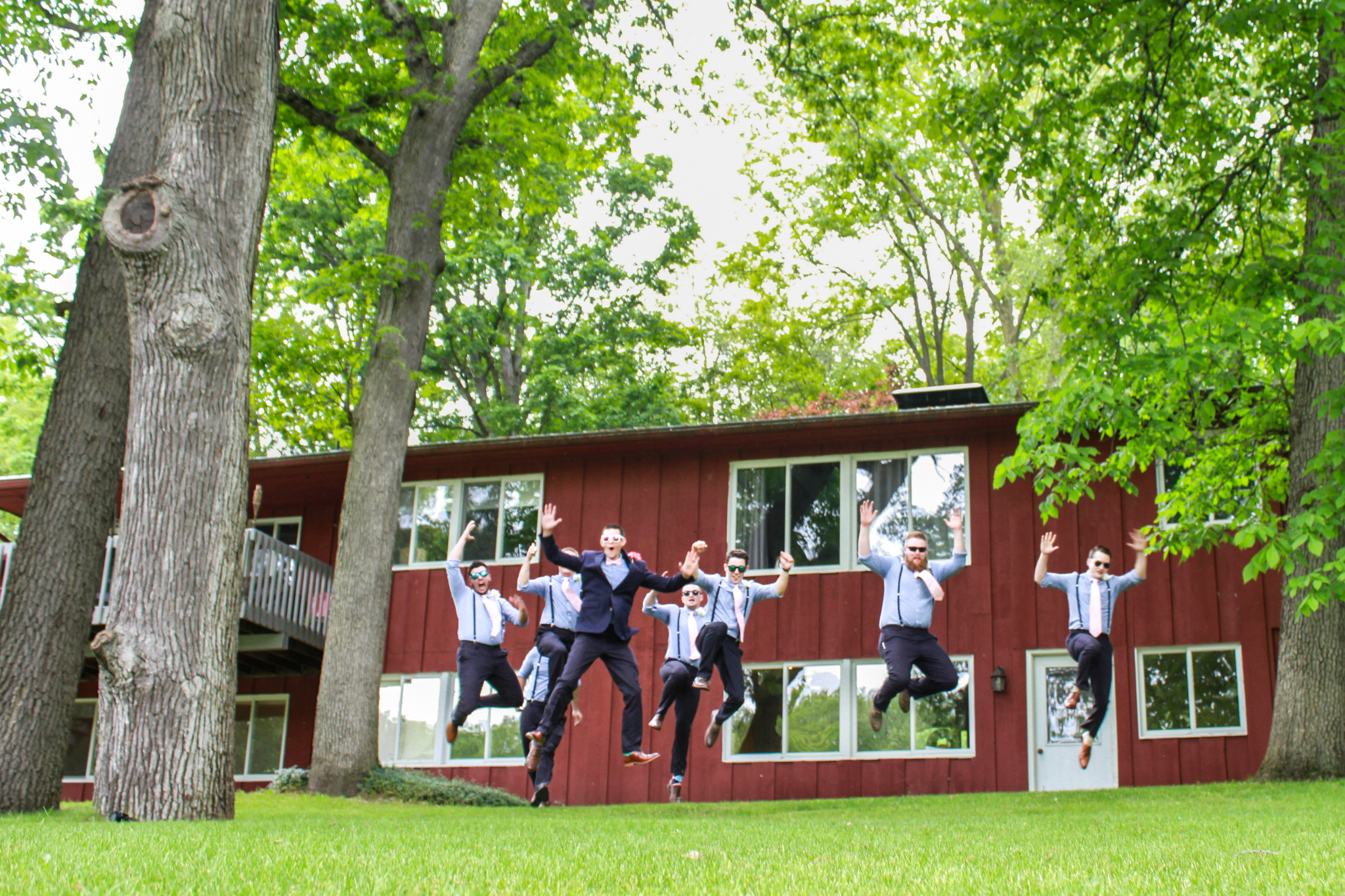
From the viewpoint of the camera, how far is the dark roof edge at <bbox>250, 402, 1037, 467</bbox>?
1681 cm

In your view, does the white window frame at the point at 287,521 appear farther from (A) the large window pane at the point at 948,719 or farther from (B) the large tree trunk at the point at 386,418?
(A) the large window pane at the point at 948,719

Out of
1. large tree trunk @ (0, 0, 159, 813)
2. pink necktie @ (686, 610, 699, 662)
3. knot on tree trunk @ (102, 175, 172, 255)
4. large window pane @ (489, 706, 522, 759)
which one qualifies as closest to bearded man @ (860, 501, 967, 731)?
pink necktie @ (686, 610, 699, 662)

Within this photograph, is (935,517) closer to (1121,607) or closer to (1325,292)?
(1121,607)

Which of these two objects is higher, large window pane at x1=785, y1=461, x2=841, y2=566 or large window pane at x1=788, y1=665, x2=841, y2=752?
large window pane at x1=785, y1=461, x2=841, y2=566

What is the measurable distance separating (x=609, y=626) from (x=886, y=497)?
7.78 meters

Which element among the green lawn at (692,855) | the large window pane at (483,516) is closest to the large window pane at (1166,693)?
the green lawn at (692,855)

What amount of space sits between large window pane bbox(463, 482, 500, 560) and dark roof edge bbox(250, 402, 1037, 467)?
936 millimetres

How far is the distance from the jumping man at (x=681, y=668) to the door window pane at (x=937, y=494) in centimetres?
551

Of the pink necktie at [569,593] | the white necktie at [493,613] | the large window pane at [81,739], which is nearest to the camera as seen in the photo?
the pink necktie at [569,593]

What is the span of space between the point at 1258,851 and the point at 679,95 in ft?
47.9

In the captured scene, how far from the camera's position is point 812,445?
18.4 metres

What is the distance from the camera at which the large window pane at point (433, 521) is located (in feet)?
66.5

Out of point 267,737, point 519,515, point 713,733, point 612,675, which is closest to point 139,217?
point 612,675

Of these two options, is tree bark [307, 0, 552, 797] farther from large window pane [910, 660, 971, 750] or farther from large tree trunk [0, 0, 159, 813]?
large window pane [910, 660, 971, 750]
